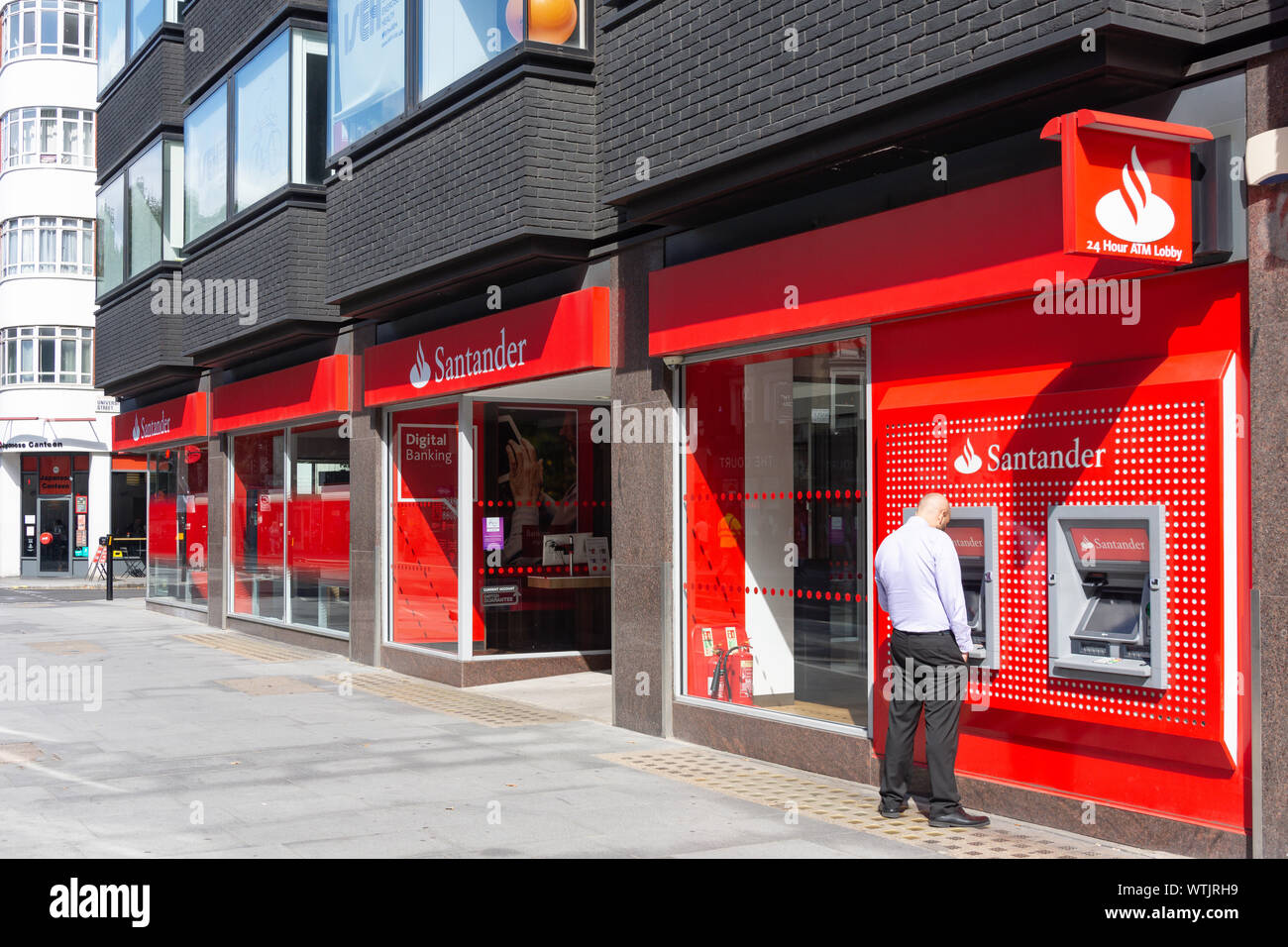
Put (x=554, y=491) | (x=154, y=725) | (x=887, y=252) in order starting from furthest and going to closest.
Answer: (x=554, y=491) → (x=154, y=725) → (x=887, y=252)

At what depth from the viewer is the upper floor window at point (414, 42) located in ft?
37.8

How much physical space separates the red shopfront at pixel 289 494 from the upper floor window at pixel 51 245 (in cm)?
2237

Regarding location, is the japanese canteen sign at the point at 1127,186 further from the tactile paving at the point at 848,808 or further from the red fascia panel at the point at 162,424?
the red fascia panel at the point at 162,424

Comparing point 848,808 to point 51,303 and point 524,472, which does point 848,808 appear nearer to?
point 524,472

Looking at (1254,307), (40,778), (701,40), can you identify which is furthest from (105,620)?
(1254,307)

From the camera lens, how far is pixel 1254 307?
6.26 meters

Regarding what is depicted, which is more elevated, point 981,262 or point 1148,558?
point 981,262

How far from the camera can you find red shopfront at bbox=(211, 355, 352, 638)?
54.7 ft

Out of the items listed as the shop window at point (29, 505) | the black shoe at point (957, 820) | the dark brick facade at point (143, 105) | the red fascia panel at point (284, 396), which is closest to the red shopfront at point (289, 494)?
the red fascia panel at point (284, 396)

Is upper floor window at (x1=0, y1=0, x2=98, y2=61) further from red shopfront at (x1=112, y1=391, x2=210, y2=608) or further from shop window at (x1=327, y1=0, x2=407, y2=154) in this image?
shop window at (x1=327, y1=0, x2=407, y2=154)

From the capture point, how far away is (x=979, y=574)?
25.5ft

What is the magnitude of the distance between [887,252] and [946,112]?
103cm

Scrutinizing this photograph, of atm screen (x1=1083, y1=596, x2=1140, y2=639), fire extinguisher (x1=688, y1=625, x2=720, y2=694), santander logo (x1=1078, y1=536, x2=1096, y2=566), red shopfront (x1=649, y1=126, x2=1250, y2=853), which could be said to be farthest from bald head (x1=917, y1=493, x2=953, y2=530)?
fire extinguisher (x1=688, y1=625, x2=720, y2=694)

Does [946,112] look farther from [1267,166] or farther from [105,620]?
[105,620]
